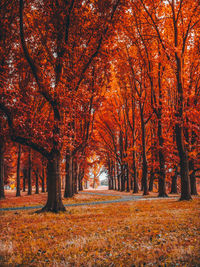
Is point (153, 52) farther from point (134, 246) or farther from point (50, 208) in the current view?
point (134, 246)

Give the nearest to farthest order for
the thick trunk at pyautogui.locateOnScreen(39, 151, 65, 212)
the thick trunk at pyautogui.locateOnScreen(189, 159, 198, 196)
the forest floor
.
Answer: the forest floor < the thick trunk at pyautogui.locateOnScreen(39, 151, 65, 212) < the thick trunk at pyautogui.locateOnScreen(189, 159, 198, 196)

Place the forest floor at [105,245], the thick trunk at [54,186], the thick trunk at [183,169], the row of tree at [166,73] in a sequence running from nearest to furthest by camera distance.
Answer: the forest floor at [105,245]
the thick trunk at [54,186]
the thick trunk at [183,169]
the row of tree at [166,73]

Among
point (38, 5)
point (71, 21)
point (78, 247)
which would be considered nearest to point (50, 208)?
point (78, 247)

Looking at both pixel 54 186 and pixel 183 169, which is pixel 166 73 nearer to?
pixel 183 169

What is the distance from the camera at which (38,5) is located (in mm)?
10656

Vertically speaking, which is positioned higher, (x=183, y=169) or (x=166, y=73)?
(x=166, y=73)

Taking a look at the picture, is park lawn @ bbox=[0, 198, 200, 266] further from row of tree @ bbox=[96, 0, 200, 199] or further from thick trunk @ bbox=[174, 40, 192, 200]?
row of tree @ bbox=[96, 0, 200, 199]

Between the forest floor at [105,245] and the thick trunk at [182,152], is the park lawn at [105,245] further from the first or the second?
the thick trunk at [182,152]

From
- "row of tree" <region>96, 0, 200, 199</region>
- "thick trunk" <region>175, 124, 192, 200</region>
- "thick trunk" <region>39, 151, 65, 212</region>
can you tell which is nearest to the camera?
"thick trunk" <region>39, 151, 65, 212</region>

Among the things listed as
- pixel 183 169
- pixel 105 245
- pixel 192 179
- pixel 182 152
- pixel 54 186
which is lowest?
pixel 192 179

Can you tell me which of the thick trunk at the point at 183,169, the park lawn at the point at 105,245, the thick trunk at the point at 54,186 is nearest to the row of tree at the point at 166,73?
the thick trunk at the point at 183,169

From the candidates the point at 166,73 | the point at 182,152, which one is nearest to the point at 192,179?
the point at 182,152

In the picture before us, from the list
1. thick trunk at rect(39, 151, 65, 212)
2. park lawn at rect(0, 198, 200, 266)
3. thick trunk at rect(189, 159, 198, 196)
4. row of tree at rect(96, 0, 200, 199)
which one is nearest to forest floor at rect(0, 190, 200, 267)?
park lawn at rect(0, 198, 200, 266)

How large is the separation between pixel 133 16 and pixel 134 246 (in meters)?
17.9
